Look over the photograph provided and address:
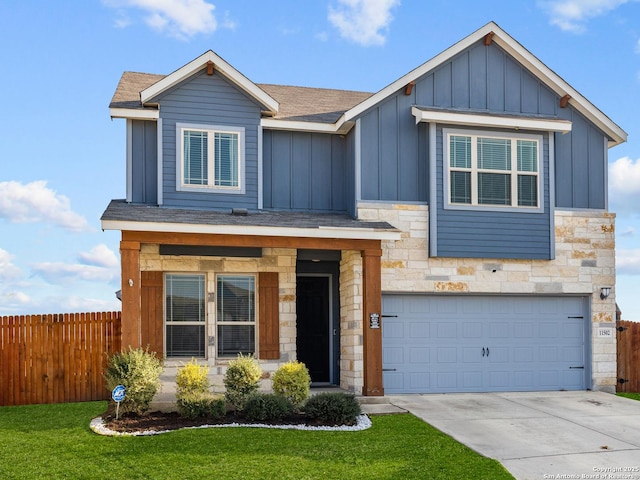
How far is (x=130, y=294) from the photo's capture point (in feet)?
39.3

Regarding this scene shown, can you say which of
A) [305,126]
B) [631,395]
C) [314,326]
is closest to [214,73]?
[305,126]

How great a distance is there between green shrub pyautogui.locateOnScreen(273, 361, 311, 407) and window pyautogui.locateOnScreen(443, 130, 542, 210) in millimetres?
5149

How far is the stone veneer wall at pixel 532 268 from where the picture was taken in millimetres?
14406

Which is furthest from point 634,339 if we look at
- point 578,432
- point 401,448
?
point 401,448

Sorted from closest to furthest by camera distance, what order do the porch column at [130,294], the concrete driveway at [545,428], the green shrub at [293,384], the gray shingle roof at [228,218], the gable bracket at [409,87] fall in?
the concrete driveway at [545,428] → the green shrub at [293,384] → the porch column at [130,294] → the gray shingle roof at [228,218] → the gable bracket at [409,87]

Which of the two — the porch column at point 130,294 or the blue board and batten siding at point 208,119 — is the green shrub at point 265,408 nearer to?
the porch column at point 130,294

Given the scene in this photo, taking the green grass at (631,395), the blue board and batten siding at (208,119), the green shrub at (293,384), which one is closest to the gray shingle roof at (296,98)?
the blue board and batten siding at (208,119)

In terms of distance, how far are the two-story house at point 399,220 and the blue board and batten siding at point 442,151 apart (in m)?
0.03

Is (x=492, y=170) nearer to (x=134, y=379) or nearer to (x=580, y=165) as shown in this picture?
(x=580, y=165)

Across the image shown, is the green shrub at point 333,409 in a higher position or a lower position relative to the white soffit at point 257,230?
lower

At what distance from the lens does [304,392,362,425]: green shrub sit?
1107cm

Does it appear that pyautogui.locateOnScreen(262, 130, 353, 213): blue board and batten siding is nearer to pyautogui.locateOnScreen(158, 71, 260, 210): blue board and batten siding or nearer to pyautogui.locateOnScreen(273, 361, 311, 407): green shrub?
pyautogui.locateOnScreen(158, 71, 260, 210): blue board and batten siding

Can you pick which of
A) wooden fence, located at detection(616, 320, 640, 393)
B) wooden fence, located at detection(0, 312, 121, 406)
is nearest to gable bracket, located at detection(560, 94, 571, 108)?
wooden fence, located at detection(616, 320, 640, 393)

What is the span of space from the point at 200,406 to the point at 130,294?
232 centimetres
